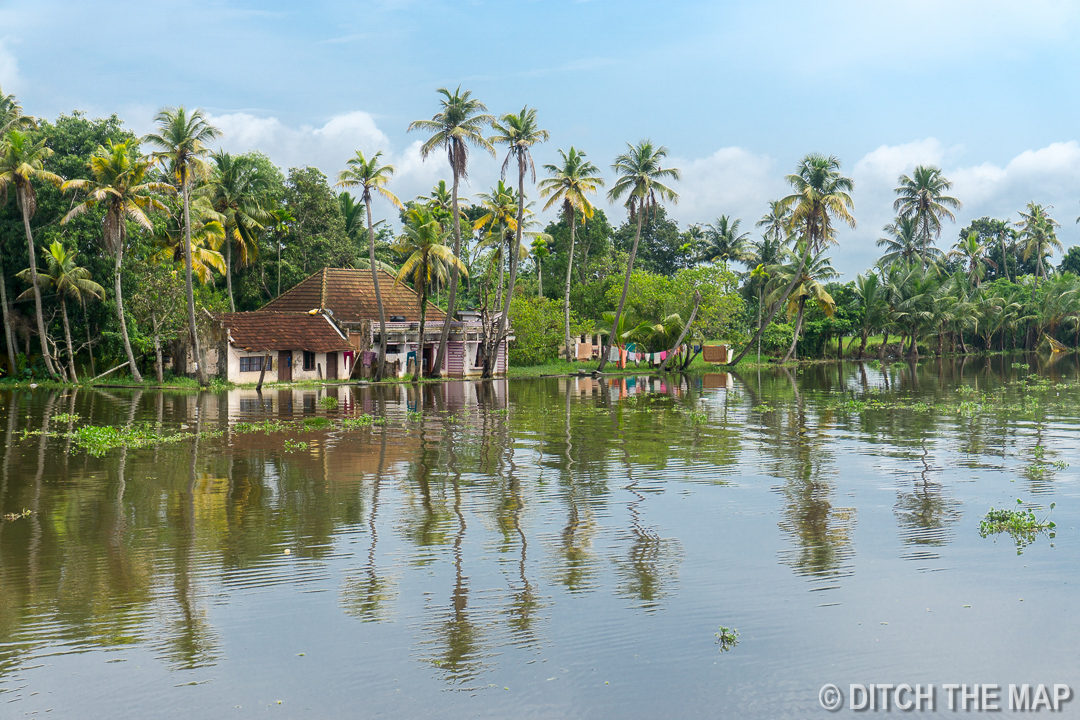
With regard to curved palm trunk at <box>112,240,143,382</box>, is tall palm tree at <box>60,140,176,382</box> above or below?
above

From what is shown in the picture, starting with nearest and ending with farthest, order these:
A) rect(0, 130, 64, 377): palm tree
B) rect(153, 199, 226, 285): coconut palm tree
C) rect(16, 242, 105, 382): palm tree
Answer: rect(0, 130, 64, 377): palm tree < rect(16, 242, 105, 382): palm tree < rect(153, 199, 226, 285): coconut palm tree

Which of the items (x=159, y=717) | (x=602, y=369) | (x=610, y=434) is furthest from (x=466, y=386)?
(x=159, y=717)

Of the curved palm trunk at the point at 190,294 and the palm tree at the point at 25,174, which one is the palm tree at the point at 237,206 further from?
the palm tree at the point at 25,174

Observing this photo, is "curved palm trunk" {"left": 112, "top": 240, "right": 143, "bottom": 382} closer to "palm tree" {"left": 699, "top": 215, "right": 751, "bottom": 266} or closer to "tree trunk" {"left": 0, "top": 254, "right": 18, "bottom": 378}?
"tree trunk" {"left": 0, "top": 254, "right": 18, "bottom": 378}

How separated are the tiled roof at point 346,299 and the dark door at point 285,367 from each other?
4.34 metres

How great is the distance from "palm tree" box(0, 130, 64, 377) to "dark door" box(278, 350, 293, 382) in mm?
10811

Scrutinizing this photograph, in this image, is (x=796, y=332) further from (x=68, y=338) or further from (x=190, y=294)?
(x=68, y=338)

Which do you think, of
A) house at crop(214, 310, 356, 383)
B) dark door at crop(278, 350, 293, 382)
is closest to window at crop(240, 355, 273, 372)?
house at crop(214, 310, 356, 383)

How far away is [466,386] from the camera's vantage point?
141 feet

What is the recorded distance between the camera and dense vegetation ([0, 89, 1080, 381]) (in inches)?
1652

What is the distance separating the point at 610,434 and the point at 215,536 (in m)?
11.9

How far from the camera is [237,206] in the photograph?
168 feet

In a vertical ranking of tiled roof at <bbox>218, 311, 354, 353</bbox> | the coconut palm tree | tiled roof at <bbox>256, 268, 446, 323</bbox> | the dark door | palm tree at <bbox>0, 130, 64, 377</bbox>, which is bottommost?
the dark door

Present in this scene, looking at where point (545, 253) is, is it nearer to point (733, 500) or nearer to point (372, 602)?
point (733, 500)
